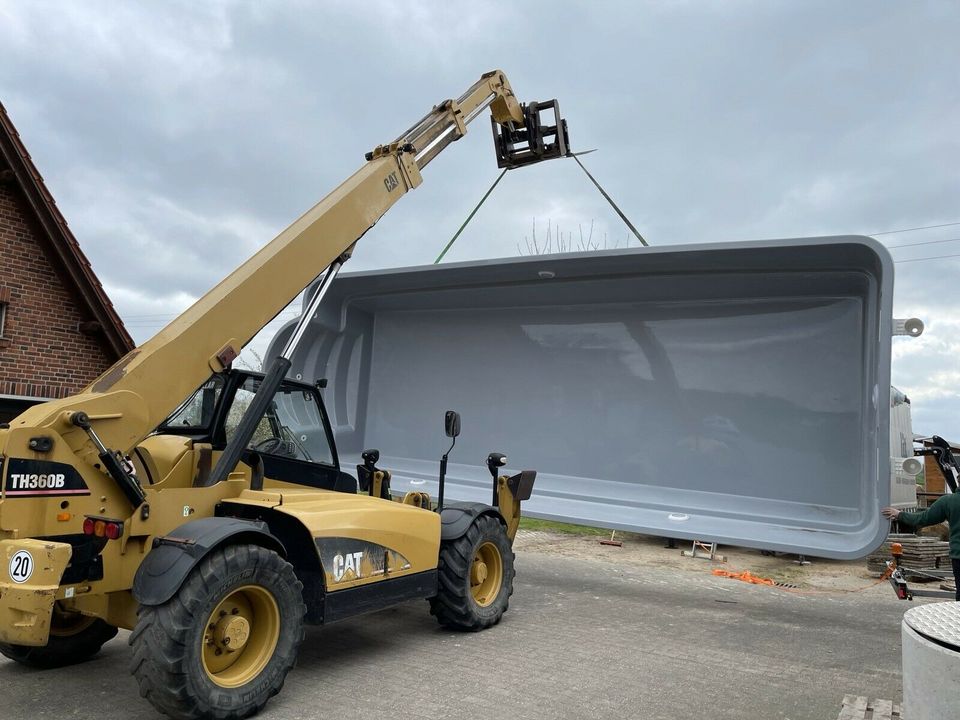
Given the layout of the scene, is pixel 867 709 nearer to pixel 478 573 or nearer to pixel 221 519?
pixel 478 573

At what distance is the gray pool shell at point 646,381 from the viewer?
17.5ft

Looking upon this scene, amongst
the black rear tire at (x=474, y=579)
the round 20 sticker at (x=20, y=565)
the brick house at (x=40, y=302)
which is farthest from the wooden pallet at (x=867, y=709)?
the brick house at (x=40, y=302)

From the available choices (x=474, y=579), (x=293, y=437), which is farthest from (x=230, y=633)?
(x=474, y=579)

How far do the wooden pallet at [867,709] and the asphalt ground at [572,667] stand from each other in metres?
0.09

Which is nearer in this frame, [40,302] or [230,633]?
[230,633]

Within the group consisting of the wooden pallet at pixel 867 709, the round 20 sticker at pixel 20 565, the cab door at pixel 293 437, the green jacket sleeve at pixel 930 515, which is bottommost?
the wooden pallet at pixel 867 709

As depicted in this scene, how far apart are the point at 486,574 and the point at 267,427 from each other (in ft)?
6.03

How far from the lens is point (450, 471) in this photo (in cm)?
708

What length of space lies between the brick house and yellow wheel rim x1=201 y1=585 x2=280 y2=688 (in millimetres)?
6880

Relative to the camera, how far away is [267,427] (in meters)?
4.42

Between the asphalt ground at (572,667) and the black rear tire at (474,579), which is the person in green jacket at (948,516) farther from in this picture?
the black rear tire at (474,579)

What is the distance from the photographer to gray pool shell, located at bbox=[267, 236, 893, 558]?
534 centimetres

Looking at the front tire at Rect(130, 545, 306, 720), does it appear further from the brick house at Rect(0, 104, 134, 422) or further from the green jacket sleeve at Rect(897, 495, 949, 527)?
the brick house at Rect(0, 104, 134, 422)

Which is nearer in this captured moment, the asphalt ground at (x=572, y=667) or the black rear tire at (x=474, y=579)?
the asphalt ground at (x=572, y=667)
